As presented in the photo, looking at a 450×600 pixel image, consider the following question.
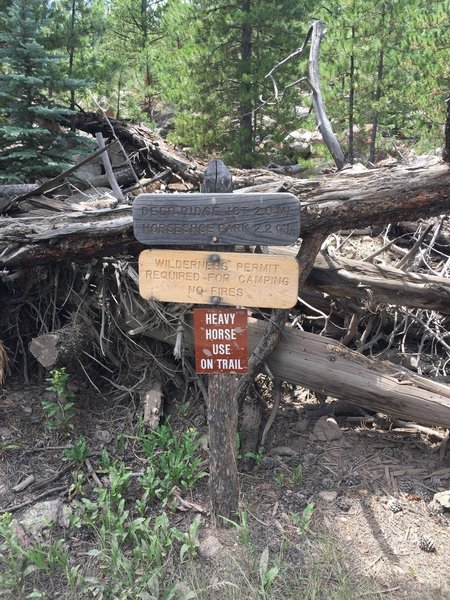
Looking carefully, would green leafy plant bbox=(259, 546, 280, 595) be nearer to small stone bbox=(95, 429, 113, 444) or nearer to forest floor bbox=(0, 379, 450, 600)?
forest floor bbox=(0, 379, 450, 600)

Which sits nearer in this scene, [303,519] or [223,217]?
[223,217]

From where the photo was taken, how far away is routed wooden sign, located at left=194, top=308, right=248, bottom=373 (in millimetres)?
2920

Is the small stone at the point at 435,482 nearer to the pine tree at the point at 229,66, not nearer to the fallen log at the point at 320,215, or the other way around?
the fallen log at the point at 320,215

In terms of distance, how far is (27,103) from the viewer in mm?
5883

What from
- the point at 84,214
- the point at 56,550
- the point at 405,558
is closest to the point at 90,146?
the point at 84,214

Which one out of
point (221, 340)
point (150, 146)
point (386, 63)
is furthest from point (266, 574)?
point (386, 63)

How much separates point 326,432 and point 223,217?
7.13 feet

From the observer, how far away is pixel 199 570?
2.98 meters

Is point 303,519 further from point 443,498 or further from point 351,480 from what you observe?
point 443,498

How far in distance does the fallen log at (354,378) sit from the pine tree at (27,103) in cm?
297

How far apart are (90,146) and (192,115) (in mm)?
4002

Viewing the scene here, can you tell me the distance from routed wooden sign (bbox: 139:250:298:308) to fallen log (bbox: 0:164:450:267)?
3.53ft

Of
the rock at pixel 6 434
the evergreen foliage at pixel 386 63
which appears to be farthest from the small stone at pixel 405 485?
the evergreen foliage at pixel 386 63

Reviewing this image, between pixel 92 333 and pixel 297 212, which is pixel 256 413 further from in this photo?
pixel 297 212
